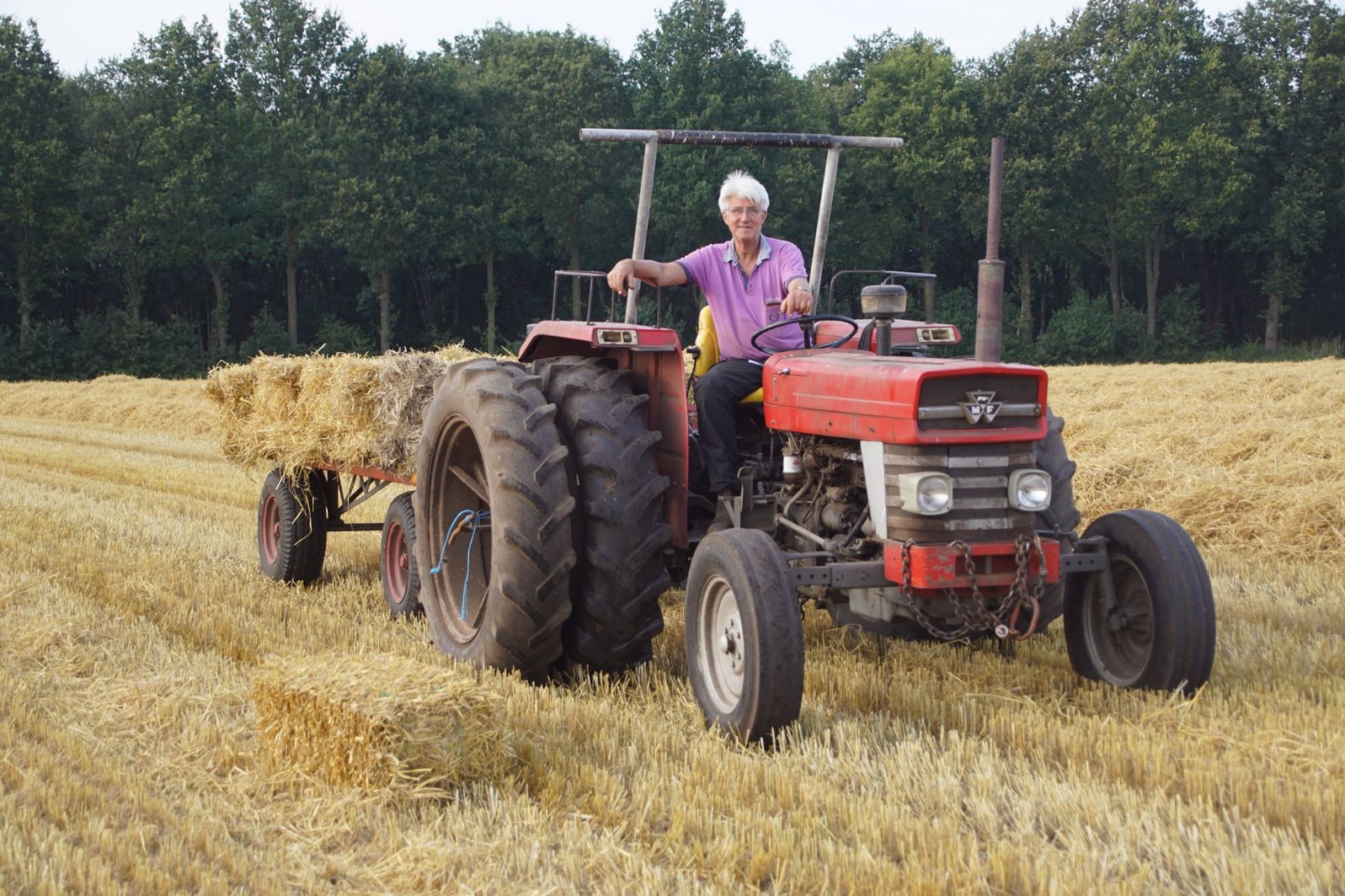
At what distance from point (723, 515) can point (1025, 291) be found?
114 feet

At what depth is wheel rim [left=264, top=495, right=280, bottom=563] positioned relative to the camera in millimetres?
7656

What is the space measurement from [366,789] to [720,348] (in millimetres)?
2543

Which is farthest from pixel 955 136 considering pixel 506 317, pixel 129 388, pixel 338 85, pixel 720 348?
pixel 720 348

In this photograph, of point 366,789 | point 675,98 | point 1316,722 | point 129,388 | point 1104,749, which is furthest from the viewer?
point 675,98

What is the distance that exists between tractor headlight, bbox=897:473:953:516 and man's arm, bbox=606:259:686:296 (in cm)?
171

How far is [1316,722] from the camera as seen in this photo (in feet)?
13.9

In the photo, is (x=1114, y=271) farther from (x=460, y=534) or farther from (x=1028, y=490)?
(x=1028, y=490)

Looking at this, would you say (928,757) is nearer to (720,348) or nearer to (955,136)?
(720,348)

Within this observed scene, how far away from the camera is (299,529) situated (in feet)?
24.0

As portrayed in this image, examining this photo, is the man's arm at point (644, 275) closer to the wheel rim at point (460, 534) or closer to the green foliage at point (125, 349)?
the wheel rim at point (460, 534)

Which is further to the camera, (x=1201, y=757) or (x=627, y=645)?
(x=627, y=645)

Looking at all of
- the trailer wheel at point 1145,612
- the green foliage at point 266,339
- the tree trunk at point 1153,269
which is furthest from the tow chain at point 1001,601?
the tree trunk at point 1153,269

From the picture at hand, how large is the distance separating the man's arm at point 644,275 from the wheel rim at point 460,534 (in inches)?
37.8

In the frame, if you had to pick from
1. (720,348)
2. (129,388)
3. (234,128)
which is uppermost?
(234,128)
